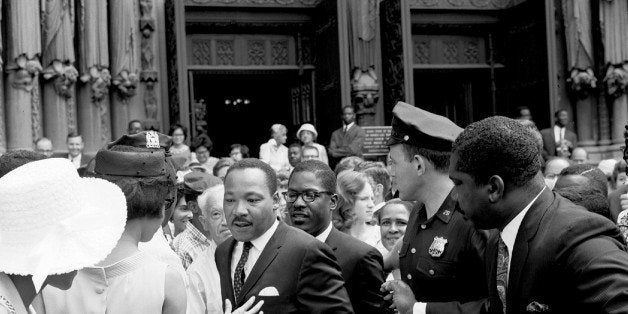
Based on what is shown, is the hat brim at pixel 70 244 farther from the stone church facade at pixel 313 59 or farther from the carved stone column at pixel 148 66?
the carved stone column at pixel 148 66

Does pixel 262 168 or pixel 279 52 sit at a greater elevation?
pixel 279 52

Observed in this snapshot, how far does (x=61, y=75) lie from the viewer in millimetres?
12719

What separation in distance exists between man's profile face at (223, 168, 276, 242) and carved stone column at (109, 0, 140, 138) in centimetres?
995

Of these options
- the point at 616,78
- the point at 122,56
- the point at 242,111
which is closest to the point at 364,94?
the point at 122,56

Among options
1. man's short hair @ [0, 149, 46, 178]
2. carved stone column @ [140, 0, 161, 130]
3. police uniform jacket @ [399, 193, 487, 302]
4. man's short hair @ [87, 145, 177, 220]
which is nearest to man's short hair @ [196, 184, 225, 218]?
man's short hair @ [0, 149, 46, 178]

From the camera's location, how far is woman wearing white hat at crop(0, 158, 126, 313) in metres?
2.22

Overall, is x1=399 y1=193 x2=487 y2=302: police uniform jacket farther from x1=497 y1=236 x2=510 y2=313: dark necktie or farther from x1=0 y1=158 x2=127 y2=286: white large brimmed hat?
x1=0 y1=158 x2=127 y2=286: white large brimmed hat

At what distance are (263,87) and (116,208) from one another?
17600mm

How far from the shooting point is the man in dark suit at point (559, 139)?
46.9ft

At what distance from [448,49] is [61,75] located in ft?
24.9

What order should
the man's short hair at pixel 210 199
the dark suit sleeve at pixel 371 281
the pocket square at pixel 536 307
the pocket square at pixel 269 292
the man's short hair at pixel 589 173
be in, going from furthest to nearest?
the man's short hair at pixel 589 173, the man's short hair at pixel 210 199, the dark suit sleeve at pixel 371 281, the pocket square at pixel 269 292, the pocket square at pixel 536 307

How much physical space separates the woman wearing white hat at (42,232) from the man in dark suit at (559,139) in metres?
12.2

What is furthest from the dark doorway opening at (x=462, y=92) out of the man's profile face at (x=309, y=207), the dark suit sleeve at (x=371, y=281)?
the dark suit sleeve at (x=371, y=281)

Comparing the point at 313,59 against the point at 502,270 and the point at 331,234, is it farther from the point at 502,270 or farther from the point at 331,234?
the point at 502,270
